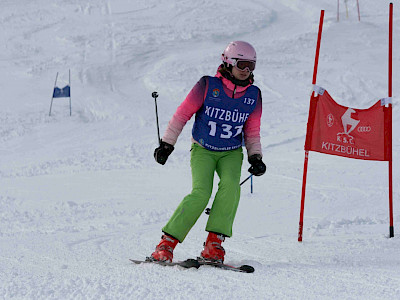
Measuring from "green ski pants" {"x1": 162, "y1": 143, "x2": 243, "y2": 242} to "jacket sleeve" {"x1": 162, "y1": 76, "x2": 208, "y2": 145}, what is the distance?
11.5 inches

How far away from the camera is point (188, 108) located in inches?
167

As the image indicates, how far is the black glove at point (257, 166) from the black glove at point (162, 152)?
667 millimetres

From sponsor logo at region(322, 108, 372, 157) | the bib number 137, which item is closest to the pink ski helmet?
the bib number 137

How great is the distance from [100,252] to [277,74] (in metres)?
15.1

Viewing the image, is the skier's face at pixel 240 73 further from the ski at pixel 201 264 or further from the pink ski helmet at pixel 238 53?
the ski at pixel 201 264

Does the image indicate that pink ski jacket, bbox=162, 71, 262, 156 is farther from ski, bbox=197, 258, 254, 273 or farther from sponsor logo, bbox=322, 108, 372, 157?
sponsor logo, bbox=322, 108, 372, 157

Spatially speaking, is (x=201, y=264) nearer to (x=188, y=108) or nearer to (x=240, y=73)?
(x=188, y=108)

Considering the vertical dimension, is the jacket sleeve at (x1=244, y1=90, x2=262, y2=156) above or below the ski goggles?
below

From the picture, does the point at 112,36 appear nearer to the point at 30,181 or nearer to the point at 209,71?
the point at 209,71

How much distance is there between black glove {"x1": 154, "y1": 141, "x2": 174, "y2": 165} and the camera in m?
4.08

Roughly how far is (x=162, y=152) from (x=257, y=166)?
2.49ft

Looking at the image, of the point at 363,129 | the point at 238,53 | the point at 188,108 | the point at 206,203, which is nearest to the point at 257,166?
the point at 206,203

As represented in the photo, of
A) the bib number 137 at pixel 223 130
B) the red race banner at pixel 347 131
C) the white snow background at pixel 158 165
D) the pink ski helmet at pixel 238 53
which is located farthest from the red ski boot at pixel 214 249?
the red race banner at pixel 347 131

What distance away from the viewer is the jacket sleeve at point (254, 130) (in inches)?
172
